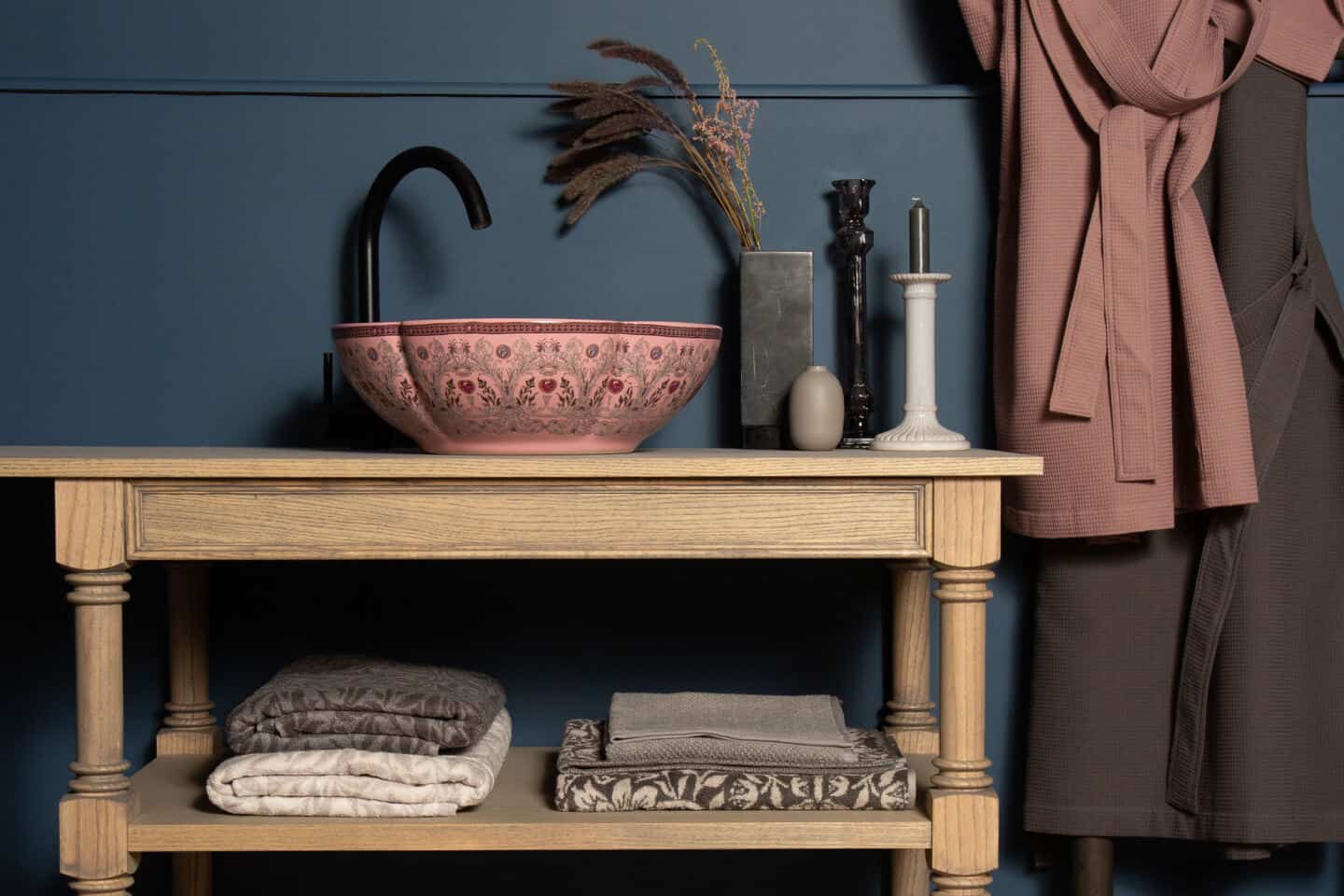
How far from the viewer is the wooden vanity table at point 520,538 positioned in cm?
119

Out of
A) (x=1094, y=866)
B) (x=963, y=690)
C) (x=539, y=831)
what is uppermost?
(x=963, y=690)

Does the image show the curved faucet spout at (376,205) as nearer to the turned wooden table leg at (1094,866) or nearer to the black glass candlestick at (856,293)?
the black glass candlestick at (856,293)

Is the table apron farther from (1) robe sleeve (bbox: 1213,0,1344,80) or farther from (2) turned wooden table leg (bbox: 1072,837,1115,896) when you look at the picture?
(1) robe sleeve (bbox: 1213,0,1344,80)

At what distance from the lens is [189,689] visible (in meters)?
1.54

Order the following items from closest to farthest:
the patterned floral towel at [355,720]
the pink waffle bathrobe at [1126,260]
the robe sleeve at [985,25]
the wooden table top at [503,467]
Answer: the wooden table top at [503,467], the patterned floral towel at [355,720], the pink waffle bathrobe at [1126,260], the robe sleeve at [985,25]

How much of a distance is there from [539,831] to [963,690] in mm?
404

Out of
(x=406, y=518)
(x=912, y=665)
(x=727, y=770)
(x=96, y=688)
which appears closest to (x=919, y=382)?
(x=912, y=665)

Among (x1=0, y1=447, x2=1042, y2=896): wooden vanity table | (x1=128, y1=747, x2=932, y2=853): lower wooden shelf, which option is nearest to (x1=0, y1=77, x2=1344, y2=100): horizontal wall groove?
(x1=0, y1=447, x2=1042, y2=896): wooden vanity table

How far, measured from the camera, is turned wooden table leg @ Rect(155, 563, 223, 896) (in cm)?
152

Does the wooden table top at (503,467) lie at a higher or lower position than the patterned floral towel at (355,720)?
higher

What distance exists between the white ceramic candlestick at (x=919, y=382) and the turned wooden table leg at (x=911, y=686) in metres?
0.20

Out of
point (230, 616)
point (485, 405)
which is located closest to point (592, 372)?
point (485, 405)

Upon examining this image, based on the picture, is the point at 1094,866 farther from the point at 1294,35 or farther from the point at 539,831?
the point at 1294,35

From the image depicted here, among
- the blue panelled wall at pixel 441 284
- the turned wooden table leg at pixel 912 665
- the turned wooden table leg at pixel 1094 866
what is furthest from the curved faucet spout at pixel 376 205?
the turned wooden table leg at pixel 1094 866
